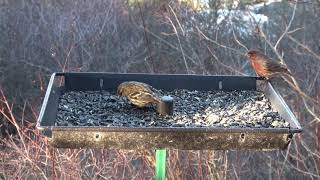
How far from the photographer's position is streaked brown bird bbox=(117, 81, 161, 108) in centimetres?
347

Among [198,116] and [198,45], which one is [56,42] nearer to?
[198,45]

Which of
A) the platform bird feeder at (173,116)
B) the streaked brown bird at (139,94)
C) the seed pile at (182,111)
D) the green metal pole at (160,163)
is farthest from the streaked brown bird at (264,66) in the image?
the green metal pole at (160,163)

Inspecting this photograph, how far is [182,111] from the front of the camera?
3588 millimetres

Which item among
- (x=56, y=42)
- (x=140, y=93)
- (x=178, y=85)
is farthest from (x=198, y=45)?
(x=140, y=93)

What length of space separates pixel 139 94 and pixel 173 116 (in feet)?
0.80

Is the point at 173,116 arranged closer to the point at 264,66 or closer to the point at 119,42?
the point at 264,66

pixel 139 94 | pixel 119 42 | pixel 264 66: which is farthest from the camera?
pixel 119 42

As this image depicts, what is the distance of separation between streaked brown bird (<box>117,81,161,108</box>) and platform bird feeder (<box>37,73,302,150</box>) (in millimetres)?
67

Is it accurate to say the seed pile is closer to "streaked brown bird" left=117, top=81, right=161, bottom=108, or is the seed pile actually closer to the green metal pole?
"streaked brown bird" left=117, top=81, right=161, bottom=108

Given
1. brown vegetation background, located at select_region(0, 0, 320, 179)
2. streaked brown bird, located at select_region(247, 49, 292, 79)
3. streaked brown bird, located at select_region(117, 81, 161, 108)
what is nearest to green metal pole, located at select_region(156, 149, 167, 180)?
streaked brown bird, located at select_region(117, 81, 161, 108)

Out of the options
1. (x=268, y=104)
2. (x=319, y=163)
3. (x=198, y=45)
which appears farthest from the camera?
(x=198, y=45)

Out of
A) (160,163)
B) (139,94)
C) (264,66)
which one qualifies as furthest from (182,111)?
(264,66)

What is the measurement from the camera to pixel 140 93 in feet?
11.5

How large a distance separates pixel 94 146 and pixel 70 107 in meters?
0.74
